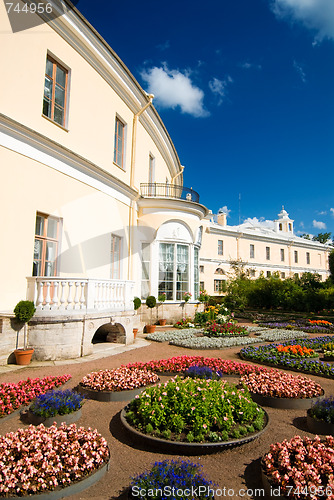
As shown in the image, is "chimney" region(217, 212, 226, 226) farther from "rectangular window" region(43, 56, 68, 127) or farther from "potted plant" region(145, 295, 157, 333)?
"rectangular window" region(43, 56, 68, 127)

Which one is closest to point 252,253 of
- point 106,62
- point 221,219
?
point 221,219

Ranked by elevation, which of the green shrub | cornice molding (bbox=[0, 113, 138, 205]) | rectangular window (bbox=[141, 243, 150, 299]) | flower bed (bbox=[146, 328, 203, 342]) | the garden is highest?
cornice molding (bbox=[0, 113, 138, 205])

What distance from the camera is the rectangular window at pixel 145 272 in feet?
47.4

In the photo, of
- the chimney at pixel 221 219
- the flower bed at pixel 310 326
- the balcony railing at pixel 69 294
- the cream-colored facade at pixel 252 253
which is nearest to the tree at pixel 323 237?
the cream-colored facade at pixel 252 253

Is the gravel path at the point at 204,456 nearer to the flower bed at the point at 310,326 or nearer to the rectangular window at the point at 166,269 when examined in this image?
the rectangular window at the point at 166,269

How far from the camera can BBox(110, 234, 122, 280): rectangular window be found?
12.7 meters

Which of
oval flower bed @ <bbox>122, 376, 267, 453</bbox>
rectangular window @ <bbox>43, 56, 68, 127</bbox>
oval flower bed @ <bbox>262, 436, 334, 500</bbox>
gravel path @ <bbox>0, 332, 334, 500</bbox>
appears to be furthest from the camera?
rectangular window @ <bbox>43, 56, 68, 127</bbox>

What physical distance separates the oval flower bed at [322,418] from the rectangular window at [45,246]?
7344 mm

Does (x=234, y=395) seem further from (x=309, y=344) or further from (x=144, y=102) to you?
(x=144, y=102)

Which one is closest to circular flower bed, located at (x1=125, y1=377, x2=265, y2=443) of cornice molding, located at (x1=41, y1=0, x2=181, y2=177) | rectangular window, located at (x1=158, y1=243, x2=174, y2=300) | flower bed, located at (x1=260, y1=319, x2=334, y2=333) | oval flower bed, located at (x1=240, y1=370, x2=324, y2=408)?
oval flower bed, located at (x1=240, y1=370, x2=324, y2=408)

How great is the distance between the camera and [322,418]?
4371 millimetres

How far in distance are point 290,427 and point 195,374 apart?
7.05 feet

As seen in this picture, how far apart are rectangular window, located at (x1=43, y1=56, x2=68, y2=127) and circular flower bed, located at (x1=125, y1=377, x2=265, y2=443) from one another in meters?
8.55

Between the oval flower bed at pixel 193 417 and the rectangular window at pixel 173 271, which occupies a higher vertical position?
the rectangular window at pixel 173 271
